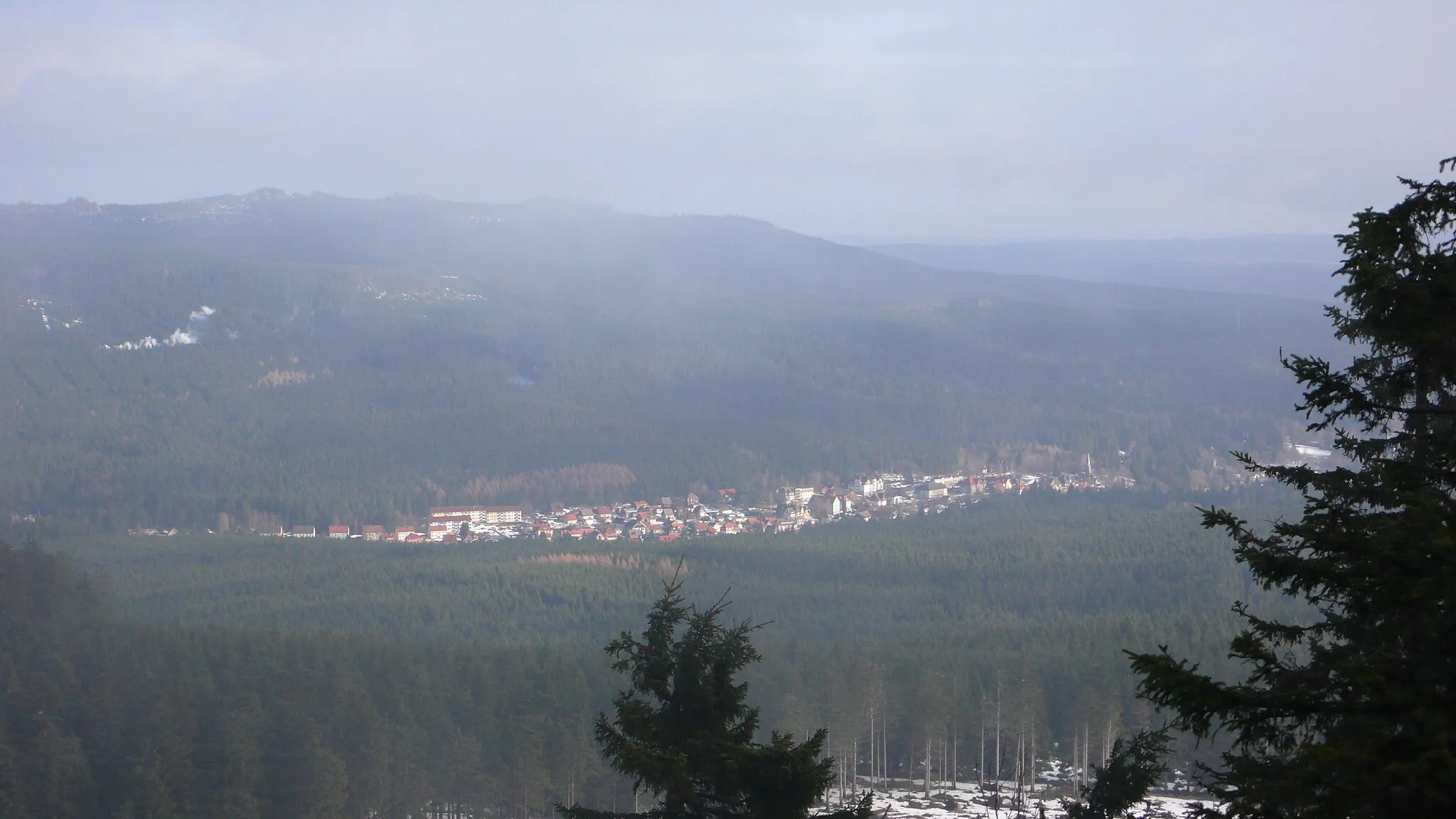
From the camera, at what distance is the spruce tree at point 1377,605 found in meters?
4.50

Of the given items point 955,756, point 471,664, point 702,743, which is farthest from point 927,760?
point 702,743

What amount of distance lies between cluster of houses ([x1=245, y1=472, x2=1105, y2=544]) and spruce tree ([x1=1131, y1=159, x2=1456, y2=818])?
9172 cm

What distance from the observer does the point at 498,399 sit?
545 ft

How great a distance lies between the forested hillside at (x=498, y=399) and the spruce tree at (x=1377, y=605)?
10383 cm

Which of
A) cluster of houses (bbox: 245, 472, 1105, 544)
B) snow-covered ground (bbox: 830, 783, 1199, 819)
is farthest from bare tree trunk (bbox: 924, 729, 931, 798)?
cluster of houses (bbox: 245, 472, 1105, 544)

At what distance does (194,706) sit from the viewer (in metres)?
31.8

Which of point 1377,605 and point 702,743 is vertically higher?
point 1377,605

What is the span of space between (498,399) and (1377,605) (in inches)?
6497

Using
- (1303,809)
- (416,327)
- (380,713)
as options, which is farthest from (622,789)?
(416,327)

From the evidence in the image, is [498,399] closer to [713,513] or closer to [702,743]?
[713,513]

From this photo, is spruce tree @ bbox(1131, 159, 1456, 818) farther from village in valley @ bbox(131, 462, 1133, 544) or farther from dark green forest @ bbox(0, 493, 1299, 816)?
village in valley @ bbox(131, 462, 1133, 544)

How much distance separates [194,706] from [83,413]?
130735mm

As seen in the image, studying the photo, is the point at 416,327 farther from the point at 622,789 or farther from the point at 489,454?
the point at 622,789

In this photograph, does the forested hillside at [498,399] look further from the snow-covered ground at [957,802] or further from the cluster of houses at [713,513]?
the snow-covered ground at [957,802]
